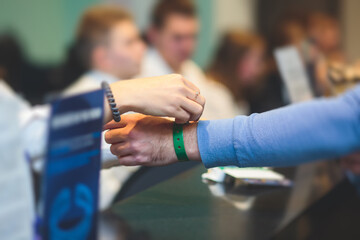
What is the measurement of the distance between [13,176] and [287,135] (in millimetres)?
1048

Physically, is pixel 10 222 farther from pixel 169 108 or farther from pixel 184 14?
pixel 184 14

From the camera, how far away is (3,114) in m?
1.55

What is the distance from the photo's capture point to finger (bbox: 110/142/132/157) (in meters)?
0.87

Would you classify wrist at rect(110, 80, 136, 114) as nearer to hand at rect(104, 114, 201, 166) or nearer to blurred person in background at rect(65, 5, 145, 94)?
hand at rect(104, 114, 201, 166)

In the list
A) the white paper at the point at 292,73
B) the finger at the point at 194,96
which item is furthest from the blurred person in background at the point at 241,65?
the finger at the point at 194,96

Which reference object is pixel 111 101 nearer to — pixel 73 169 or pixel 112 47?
pixel 73 169

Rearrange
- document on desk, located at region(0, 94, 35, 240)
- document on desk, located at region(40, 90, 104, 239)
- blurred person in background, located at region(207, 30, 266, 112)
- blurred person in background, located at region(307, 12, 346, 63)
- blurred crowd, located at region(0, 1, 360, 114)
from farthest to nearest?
blurred person in background, located at region(307, 12, 346, 63)
blurred person in background, located at region(207, 30, 266, 112)
blurred crowd, located at region(0, 1, 360, 114)
document on desk, located at region(0, 94, 35, 240)
document on desk, located at region(40, 90, 104, 239)

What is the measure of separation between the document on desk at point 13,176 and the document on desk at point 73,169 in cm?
90

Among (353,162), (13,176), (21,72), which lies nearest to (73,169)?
(353,162)

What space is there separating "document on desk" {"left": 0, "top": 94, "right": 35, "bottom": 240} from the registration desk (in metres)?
0.61

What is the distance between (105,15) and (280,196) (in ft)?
4.37

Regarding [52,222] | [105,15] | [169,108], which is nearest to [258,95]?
[105,15]

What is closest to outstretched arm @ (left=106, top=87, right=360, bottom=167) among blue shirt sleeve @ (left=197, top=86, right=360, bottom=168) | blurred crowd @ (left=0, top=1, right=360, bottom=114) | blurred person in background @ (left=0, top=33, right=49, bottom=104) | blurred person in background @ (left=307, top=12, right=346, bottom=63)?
blue shirt sleeve @ (left=197, top=86, right=360, bottom=168)

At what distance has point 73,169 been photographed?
600mm
